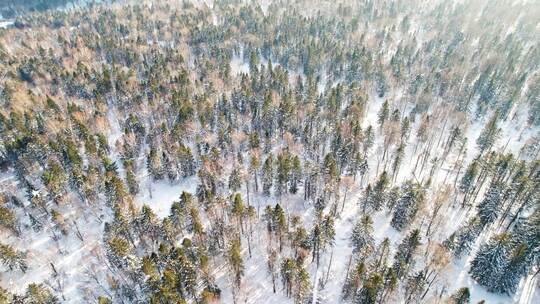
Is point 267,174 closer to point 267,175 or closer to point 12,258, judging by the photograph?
point 267,175

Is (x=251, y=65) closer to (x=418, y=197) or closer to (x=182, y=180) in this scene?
(x=182, y=180)

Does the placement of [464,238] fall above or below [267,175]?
below

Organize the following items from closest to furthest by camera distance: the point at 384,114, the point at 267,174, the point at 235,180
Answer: the point at 267,174 < the point at 235,180 < the point at 384,114

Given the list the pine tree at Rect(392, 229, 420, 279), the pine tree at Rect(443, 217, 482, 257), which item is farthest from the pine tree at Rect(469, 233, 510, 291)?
the pine tree at Rect(392, 229, 420, 279)

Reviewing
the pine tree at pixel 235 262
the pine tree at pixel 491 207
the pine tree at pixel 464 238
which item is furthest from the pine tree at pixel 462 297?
the pine tree at pixel 235 262

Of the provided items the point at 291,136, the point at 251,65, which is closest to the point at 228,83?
the point at 251,65

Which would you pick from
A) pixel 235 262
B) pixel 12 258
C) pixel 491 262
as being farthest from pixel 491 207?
pixel 12 258

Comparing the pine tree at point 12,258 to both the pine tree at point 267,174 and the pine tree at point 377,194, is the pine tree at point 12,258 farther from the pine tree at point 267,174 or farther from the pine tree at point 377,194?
the pine tree at point 377,194

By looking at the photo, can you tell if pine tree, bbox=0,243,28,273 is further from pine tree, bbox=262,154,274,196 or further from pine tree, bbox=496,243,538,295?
pine tree, bbox=496,243,538,295
